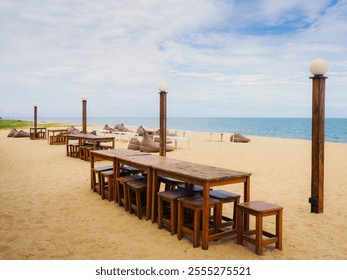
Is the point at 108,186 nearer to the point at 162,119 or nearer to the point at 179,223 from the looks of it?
the point at 162,119

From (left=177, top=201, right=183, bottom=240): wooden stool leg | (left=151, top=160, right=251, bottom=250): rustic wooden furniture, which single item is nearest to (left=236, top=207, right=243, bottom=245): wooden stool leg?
(left=151, top=160, right=251, bottom=250): rustic wooden furniture

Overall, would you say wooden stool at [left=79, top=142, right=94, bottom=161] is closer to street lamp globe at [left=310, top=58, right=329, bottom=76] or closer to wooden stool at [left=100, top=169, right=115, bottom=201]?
wooden stool at [left=100, top=169, right=115, bottom=201]

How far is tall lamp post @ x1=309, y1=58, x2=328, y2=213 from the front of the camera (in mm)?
4688

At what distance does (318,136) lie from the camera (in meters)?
4.71

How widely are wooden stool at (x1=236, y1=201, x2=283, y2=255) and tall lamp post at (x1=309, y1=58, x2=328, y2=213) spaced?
1610 mm

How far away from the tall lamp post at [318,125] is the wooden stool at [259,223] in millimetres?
1610

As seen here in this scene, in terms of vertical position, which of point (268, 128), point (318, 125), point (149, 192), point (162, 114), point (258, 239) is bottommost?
point (258, 239)

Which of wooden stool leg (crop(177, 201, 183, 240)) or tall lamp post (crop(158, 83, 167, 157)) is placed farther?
tall lamp post (crop(158, 83, 167, 157))

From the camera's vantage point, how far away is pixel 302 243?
3.64m

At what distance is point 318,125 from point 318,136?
0.16 metres

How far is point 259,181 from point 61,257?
4.69 metres

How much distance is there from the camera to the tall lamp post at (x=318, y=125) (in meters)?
4.69

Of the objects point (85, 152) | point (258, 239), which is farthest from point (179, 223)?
point (85, 152)

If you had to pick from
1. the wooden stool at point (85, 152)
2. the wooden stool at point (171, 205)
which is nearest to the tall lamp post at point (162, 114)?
the wooden stool at point (171, 205)
